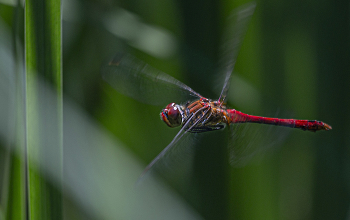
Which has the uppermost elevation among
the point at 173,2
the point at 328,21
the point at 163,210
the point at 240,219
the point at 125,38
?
the point at 328,21

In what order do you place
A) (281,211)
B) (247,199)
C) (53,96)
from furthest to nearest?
(281,211) < (247,199) < (53,96)

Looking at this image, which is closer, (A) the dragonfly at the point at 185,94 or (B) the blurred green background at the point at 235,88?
(A) the dragonfly at the point at 185,94

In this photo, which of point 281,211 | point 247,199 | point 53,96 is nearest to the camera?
point 53,96

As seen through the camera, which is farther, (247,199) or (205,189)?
(205,189)

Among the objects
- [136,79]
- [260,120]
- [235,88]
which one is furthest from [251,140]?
[136,79]

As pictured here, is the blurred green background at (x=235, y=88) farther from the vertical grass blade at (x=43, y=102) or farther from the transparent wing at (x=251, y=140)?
the vertical grass blade at (x=43, y=102)

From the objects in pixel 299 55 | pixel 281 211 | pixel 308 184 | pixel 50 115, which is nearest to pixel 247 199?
pixel 281 211

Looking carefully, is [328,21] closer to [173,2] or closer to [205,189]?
[173,2]

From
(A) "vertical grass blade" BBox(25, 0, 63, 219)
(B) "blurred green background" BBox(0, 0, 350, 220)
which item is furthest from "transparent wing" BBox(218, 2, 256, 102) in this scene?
(A) "vertical grass blade" BBox(25, 0, 63, 219)

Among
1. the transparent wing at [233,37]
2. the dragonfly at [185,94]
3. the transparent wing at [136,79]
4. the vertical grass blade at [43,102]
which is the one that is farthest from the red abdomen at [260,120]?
the vertical grass blade at [43,102]
